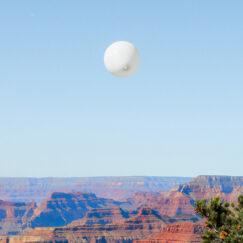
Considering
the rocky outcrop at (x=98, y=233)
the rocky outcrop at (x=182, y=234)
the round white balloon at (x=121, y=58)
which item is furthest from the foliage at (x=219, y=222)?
the rocky outcrop at (x=98, y=233)

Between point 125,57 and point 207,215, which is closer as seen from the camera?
point 125,57

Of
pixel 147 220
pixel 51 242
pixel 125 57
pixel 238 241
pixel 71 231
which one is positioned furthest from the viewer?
pixel 147 220

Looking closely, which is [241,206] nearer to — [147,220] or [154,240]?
[154,240]

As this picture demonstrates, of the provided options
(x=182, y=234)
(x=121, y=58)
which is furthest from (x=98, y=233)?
→ (x=121, y=58)

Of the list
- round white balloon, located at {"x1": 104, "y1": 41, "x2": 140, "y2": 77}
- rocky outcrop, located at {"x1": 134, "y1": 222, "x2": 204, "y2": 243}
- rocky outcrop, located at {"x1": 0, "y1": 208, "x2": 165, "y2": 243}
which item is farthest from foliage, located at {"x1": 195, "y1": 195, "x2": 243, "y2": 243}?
rocky outcrop, located at {"x1": 0, "y1": 208, "x2": 165, "y2": 243}

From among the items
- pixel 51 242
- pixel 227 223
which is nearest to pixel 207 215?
pixel 227 223
